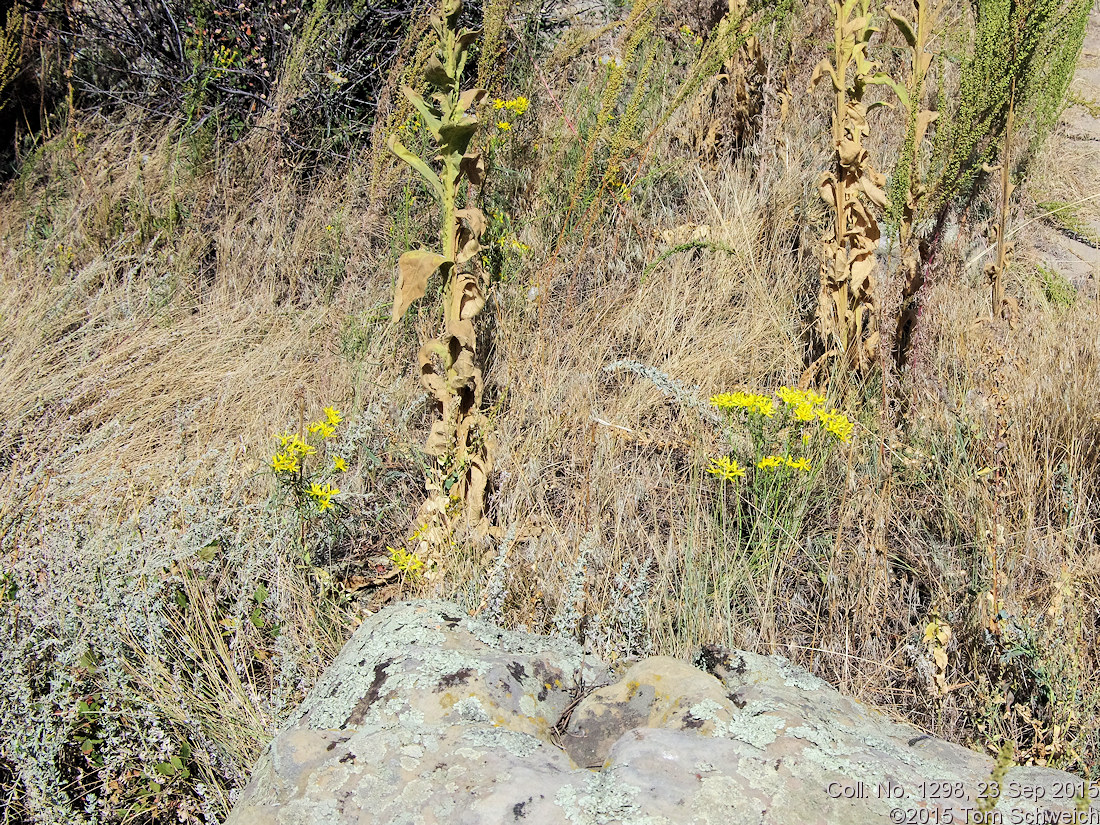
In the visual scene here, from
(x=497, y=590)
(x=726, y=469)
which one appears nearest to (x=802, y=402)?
(x=726, y=469)

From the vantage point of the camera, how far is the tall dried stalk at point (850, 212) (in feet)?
8.16

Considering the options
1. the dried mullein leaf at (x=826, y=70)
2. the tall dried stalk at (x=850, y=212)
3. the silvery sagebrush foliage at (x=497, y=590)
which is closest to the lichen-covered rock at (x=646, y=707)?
the silvery sagebrush foliage at (x=497, y=590)

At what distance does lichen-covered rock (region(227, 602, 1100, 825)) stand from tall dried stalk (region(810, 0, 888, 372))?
1.37m

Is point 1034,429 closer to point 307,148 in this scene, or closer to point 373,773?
point 373,773

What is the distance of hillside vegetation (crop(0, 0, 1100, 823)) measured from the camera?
6.33 feet

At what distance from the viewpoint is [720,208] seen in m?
3.64

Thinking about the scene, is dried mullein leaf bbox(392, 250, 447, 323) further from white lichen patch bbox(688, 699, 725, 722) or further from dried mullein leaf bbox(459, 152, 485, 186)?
white lichen patch bbox(688, 699, 725, 722)

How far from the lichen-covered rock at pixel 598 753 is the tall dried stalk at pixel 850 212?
1.37 m

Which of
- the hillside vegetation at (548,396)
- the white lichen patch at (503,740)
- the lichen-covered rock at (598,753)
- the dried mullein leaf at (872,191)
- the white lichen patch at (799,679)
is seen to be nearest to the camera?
the lichen-covered rock at (598,753)

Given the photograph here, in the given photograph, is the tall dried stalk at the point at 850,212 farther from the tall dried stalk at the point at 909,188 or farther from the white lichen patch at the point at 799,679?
the white lichen patch at the point at 799,679

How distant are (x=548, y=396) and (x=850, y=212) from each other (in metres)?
1.11

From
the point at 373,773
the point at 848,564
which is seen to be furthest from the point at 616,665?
the point at 848,564

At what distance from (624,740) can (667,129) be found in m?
3.35

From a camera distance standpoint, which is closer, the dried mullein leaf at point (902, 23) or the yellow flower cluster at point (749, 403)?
the yellow flower cluster at point (749, 403)
